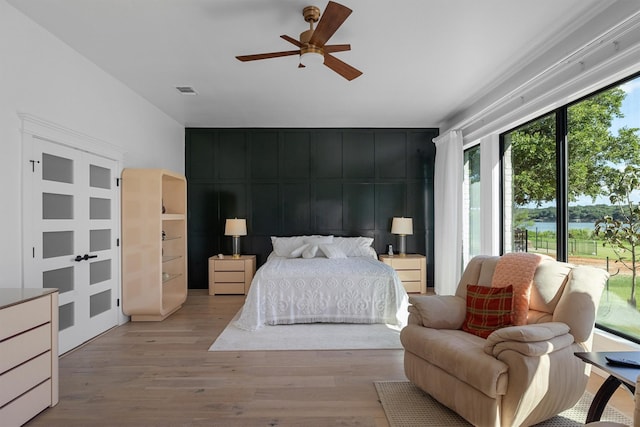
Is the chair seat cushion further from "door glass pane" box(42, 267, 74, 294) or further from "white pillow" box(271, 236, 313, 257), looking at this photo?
"white pillow" box(271, 236, 313, 257)

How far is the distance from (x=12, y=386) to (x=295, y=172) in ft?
14.9

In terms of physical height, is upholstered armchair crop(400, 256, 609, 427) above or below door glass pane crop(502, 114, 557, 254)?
below

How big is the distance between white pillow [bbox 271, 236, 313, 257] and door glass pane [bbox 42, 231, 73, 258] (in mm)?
2875

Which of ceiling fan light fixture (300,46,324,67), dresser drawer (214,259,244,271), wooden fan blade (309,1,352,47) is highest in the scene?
wooden fan blade (309,1,352,47)

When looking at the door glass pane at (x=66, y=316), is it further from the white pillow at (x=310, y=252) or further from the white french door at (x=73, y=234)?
the white pillow at (x=310, y=252)

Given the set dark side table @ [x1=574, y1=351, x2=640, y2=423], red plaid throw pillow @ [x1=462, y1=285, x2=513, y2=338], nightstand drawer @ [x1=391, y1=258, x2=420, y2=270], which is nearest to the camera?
dark side table @ [x1=574, y1=351, x2=640, y2=423]

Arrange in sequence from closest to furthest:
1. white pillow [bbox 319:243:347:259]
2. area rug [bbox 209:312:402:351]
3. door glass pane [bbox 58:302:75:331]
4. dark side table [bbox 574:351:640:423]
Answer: dark side table [bbox 574:351:640:423]
door glass pane [bbox 58:302:75:331]
area rug [bbox 209:312:402:351]
white pillow [bbox 319:243:347:259]

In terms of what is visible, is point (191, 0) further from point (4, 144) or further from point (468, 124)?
point (468, 124)

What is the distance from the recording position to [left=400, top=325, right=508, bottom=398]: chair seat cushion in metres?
1.91

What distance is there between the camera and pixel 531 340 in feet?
6.21

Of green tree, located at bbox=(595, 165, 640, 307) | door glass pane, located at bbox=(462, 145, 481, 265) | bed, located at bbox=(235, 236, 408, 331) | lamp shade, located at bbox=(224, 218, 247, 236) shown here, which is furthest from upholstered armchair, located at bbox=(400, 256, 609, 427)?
lamp shade, located at bbox=(224, 218, 247, 236)

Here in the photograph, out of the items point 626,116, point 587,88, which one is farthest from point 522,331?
point 587,88

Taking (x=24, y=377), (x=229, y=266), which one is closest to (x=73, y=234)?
(x=24, y=377)

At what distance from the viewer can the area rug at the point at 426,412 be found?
2139 millimetres
